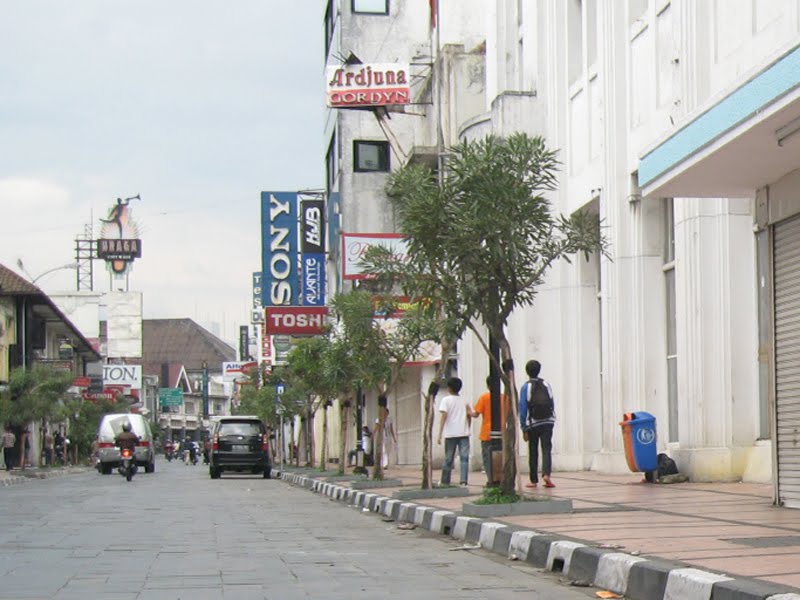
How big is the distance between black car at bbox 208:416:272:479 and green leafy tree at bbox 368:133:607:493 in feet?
86.4

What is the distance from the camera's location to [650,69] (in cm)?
2191

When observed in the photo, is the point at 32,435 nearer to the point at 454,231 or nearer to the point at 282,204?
the point at 282,204

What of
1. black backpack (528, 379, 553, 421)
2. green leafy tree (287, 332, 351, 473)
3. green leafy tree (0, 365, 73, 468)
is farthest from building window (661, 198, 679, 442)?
green leafy tree (0, 365, 73, 468)

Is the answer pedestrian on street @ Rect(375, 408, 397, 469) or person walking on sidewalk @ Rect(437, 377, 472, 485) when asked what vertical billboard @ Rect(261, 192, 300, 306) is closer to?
pedestrian on street @ Rect(375, 408, 397, 469)

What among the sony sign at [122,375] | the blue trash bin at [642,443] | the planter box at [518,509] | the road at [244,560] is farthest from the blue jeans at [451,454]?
the sony sign at [122,375]

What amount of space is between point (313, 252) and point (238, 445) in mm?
15690

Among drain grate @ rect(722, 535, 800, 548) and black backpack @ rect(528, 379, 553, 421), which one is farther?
black backpack @ rect(528, 379, 553, 421)

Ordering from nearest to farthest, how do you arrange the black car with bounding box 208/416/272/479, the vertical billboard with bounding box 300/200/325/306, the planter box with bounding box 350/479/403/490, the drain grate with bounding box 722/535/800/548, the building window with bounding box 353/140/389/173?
1. the drain grate with bounding box 722/535/800/548
2. the planter box with bounding box 350/479/403/490
3. the black car with bounding box 208/416/272/479
4. the building window with bounding box 353/140/389/173
5. the vertical billboard with bounding box 300/200/325/306

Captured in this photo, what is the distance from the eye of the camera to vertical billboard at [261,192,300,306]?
56000mm

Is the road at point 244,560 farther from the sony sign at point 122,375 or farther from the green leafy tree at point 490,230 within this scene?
the sony sign at point 122,375

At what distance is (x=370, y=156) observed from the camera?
53.9 m

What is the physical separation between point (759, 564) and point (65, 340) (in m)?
85.8

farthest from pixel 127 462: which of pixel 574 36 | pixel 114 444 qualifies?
pixel 574 36

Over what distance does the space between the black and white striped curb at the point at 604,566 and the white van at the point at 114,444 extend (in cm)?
3794
